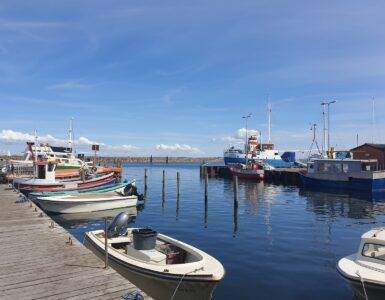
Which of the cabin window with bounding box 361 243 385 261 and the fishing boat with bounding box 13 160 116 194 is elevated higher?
the fishing boat with bounding box 13 160 116 194

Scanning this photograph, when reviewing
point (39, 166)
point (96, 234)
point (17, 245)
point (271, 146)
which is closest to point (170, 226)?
point (96, 234)

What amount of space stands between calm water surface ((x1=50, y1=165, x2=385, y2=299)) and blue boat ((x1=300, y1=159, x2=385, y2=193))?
8373 mm

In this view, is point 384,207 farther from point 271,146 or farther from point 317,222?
point 271,146

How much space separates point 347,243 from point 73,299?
16849mm

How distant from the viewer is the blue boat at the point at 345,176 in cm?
5016

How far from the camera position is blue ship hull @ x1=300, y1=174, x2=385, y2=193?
4991 centimetres

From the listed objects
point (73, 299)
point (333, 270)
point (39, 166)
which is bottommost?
point (333, 270)

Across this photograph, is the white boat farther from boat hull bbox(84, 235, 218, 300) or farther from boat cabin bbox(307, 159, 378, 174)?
boat cabin bbox(307, 159, 378, 174)

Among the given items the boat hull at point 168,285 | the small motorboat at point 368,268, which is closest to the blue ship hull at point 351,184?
the small motorboat at point 368,268

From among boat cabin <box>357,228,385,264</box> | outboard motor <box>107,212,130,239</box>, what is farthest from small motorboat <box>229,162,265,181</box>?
boat cabin <box>357,228,385,264</box>

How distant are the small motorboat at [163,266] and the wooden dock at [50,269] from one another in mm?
1051

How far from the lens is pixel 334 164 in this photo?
182 feet

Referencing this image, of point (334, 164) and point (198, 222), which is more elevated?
point (334, 164)

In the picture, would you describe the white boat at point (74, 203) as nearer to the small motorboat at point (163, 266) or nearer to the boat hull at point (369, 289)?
the small motorboat at point (163, 266)
